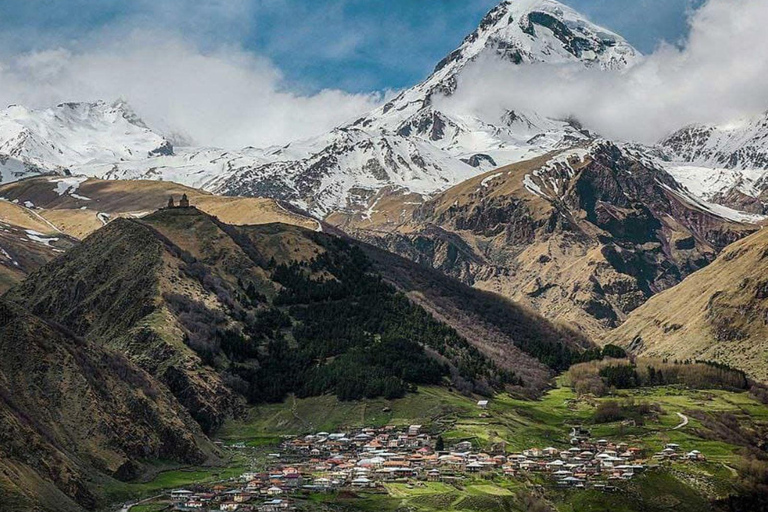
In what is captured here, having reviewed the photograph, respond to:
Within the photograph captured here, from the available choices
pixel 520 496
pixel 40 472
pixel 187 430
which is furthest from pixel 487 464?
pixel 40 472

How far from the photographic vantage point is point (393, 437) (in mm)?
199875

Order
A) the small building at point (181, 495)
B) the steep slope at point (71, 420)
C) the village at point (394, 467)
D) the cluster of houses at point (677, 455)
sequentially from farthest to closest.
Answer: the cluster of houses at point (677, 455) < the village at point (394, 467) < the small building at point (181, 495) < the steep slope at point (71, 420)

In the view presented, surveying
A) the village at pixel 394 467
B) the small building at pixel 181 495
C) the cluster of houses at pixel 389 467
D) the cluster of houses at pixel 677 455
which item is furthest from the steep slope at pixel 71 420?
the cluster of houses at pixel 677 455

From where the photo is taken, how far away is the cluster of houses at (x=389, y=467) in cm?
14275

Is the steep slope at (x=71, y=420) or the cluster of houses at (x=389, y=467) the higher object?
the steep slope at (x=71, y=420)

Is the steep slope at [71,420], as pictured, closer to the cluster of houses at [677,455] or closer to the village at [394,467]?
the village at [394,467]

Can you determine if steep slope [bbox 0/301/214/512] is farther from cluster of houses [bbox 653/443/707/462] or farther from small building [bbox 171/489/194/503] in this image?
cluster of houses [bbox 653/443/707/462]

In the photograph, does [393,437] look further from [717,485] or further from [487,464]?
[717,485]

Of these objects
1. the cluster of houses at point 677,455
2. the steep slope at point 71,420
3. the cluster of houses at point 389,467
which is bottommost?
the cluster of houses at point 677,455

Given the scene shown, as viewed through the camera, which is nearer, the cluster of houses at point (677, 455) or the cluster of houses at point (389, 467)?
the cluster of houses at point (389, 467)

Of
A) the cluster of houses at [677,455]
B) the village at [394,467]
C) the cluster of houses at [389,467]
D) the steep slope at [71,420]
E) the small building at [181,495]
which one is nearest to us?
the steep slope at [71,420]

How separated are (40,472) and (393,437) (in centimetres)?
9139

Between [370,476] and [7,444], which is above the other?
[7,444]

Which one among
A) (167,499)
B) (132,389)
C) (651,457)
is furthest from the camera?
(651,457)
